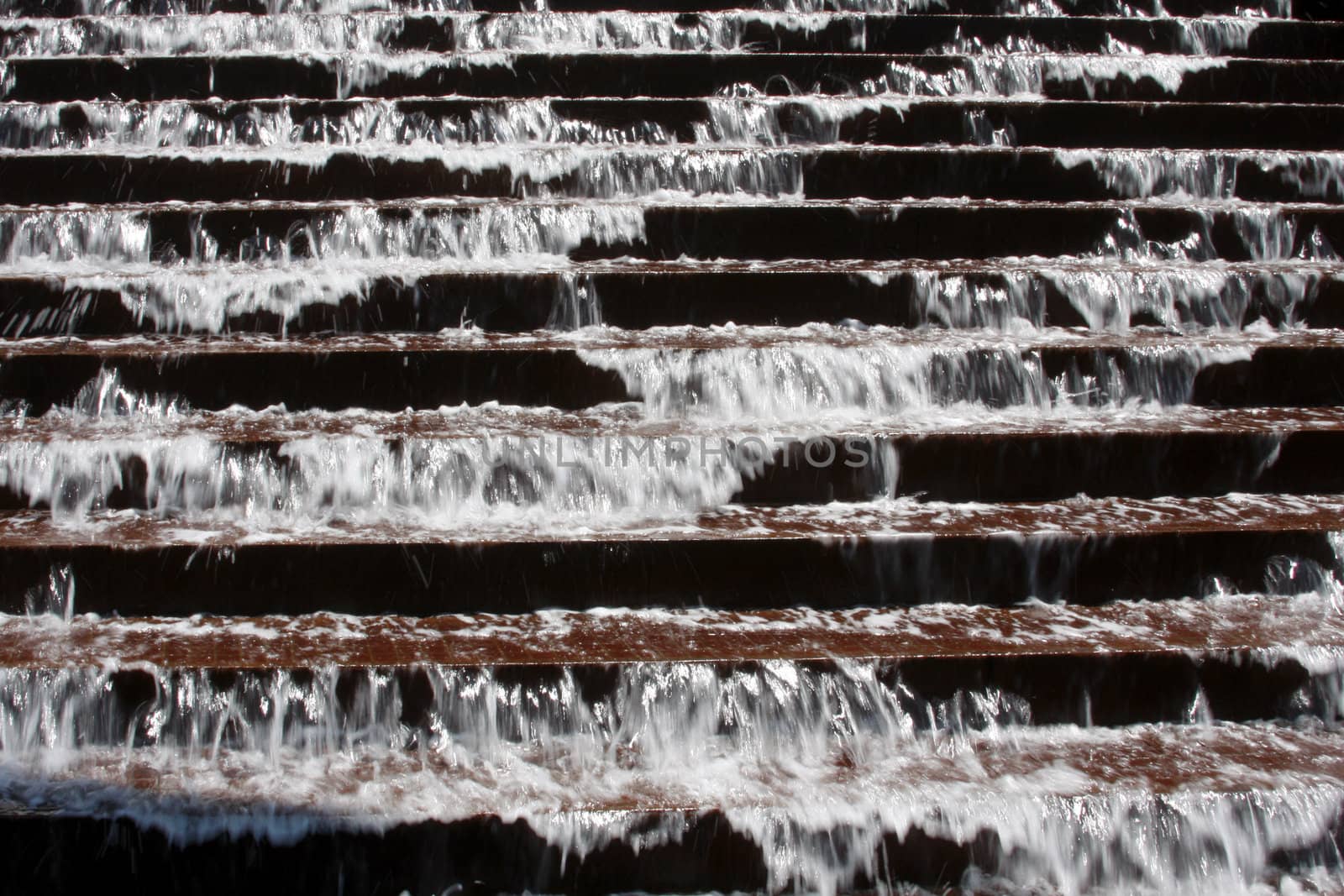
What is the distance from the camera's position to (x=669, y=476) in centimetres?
334

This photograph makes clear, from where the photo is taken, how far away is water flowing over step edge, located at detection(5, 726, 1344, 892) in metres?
2.51

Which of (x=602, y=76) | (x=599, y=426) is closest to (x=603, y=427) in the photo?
(x=599, y=426)

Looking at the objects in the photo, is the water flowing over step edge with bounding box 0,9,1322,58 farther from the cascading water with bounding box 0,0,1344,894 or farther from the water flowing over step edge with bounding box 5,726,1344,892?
the water flowing over step edge with bounding box 5,726,1344,892

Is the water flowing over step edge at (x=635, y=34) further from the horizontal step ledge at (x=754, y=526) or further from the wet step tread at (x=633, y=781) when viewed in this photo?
the wet step tread at (x=633, y=781)

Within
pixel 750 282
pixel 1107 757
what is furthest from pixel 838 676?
pixel 750 282

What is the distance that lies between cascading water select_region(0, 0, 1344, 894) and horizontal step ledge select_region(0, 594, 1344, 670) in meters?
0.02

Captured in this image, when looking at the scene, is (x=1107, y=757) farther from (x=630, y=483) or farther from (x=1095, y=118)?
(x=1095, y=118)

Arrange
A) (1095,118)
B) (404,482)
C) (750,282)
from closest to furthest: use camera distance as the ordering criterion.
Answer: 1. (404,482)
2. (750,282)
3. (1095,118)

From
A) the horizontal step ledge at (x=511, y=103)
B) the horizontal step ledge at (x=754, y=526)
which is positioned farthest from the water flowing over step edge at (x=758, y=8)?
the horizontal step ledge at (x=754, y=526)

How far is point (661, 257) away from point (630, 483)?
1.41 metres

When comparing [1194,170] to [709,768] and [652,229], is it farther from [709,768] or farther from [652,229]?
[709,768]

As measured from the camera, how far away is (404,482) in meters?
3.28

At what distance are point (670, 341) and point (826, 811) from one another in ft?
6.08

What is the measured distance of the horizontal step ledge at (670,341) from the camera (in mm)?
3672
